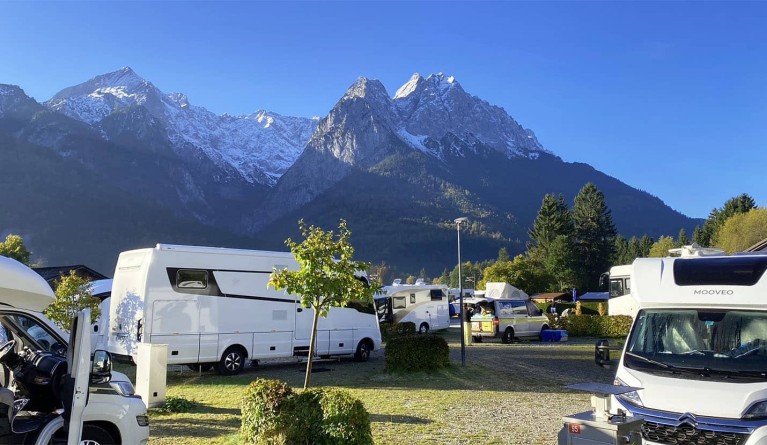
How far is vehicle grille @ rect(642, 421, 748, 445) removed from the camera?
4570mm

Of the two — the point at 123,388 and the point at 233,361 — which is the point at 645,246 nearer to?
the point at 233,361

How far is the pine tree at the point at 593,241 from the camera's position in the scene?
70500 millimetres

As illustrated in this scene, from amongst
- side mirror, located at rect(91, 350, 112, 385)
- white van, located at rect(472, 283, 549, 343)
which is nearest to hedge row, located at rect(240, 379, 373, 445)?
side mirror, located at rect(91, 350, 112, 385)

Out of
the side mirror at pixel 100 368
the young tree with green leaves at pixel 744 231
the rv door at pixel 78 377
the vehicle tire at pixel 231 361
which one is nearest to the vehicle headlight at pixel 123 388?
the side mirror at pixel 100 368

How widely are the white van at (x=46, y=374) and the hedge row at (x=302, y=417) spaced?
1.58 m

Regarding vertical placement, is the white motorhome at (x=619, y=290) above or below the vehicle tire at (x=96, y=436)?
above

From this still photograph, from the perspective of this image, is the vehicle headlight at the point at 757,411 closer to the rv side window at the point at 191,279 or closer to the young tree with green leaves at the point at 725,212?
the rv side window at the point at 191,279

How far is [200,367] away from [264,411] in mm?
8308

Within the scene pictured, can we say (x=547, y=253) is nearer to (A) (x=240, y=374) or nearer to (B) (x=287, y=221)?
(A) (x=240, y=374)

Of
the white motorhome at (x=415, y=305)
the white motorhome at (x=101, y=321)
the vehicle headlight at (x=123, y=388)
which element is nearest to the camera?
the vehicle headlight at (x=123, y=388)

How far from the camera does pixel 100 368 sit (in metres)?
5.26

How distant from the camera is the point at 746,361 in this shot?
5.16 m

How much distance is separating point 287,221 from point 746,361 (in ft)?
595

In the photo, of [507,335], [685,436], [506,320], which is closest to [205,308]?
[685,436]
